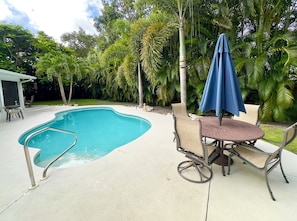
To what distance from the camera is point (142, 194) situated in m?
2.41

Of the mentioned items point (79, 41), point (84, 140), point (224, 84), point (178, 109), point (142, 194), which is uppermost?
point (79, 41)

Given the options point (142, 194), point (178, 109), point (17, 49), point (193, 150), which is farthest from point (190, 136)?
point (17, 49)

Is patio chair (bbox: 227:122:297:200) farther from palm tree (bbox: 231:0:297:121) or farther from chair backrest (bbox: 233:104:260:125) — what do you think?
palm tree (bbox: 231:0:297:121)

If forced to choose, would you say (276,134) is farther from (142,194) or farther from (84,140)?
(84,140)

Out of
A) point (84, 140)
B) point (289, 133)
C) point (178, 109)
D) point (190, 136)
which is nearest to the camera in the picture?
point (289, 133)

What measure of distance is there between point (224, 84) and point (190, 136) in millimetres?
1262

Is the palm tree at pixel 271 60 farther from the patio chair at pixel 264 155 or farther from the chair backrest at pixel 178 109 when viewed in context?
the patio chair at pixel 264 155

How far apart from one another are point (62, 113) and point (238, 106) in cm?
1178

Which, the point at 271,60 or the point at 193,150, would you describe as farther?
the point at 271,60

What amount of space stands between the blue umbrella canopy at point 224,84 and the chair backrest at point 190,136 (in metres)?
0.79

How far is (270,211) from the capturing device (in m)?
2.03

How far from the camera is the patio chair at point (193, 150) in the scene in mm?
2506

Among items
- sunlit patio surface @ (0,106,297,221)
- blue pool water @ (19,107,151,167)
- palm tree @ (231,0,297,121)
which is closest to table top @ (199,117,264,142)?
sunlit patio surface @ (0,106,297,221)

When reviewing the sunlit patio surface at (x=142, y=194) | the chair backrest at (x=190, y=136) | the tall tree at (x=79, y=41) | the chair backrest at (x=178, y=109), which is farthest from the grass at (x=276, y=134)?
the tall tree at (x=79, y=41)
